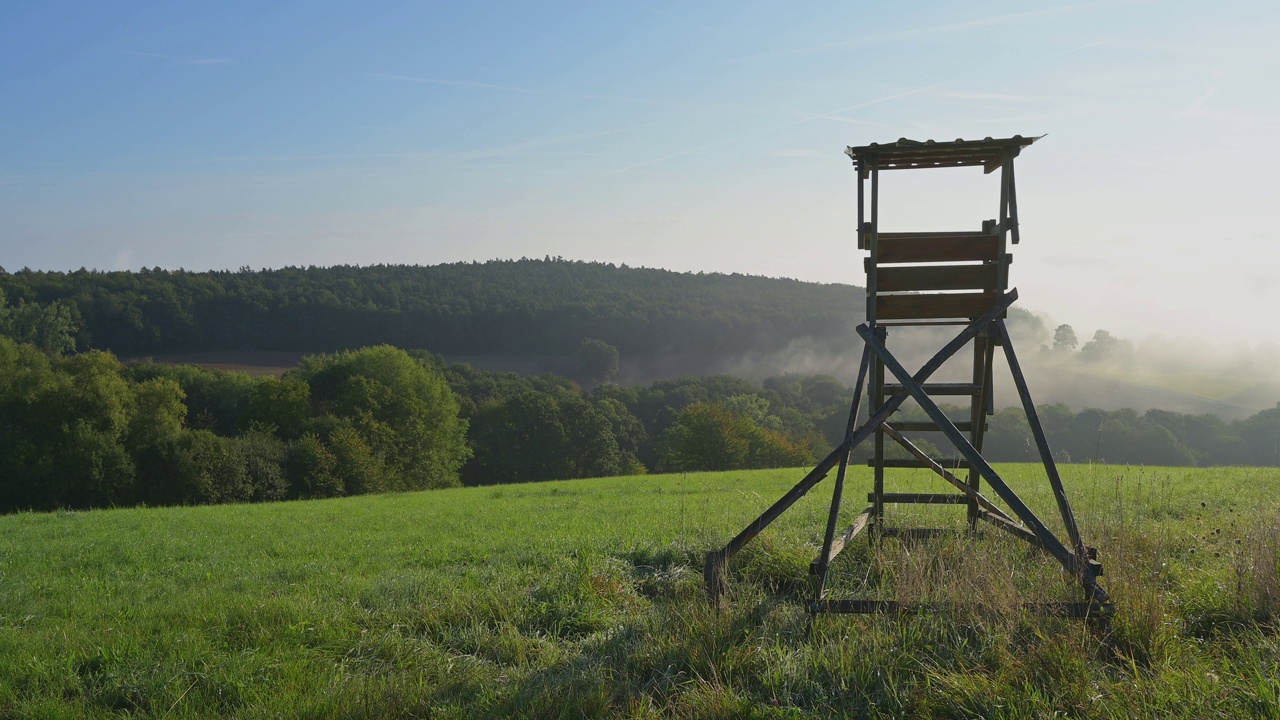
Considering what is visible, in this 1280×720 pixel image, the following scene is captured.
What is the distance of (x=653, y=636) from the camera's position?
585 centimetres

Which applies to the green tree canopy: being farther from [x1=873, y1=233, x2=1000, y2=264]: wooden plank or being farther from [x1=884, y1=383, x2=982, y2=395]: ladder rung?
[x1=873, y1=233, x2=1000, y2=264]: wooden plank

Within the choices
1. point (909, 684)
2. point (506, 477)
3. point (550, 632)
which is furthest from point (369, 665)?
point (506, 477)

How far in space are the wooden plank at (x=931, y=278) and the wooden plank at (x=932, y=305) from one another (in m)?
0.08

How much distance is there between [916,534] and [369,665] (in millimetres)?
5160

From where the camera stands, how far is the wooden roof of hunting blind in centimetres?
710

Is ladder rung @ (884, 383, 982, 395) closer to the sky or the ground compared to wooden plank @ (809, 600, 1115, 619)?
closer to the sky

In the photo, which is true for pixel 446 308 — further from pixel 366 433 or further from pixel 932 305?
pixel 932 305

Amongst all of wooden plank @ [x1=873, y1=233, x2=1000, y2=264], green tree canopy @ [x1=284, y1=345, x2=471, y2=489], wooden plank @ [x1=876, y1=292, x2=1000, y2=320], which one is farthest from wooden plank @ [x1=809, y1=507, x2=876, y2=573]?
green tree canopy @ [x1=284, y1=345, x2=471, y2=489]

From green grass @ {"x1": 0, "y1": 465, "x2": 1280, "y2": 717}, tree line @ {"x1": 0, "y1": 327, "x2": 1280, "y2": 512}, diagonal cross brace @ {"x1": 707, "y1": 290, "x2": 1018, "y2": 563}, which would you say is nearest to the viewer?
green grass @ {"x1": 0, "y1": 465, "x2": 1280, "y2": 717}

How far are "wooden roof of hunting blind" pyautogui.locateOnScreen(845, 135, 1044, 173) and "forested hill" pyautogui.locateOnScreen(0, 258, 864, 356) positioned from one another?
8448cm

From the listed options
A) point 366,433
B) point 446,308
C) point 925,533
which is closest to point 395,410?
point 366,433

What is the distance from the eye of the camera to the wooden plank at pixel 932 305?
7340 mm

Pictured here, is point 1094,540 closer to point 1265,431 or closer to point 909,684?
point 909,684

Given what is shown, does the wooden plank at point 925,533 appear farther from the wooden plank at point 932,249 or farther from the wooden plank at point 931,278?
the wooden plank at point 932,249
